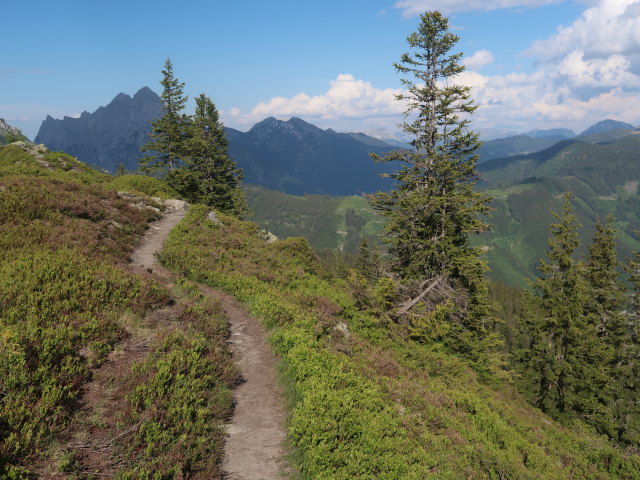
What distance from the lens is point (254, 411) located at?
8.12 metres

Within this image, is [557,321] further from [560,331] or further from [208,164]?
[208,164]

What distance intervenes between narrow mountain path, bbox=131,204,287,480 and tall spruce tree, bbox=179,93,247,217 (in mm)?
33190

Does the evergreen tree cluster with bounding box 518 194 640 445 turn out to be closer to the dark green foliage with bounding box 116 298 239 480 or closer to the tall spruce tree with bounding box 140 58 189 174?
the dark green foliage with bounding box 116 298 239 480

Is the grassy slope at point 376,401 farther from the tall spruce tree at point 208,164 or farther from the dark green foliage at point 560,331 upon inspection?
the tall spruce tree at point 208,164

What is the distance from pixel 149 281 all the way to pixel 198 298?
6.04 feet

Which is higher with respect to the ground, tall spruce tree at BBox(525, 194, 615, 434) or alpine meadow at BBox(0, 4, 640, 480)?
alpine meadow at BBox(0, 4, 640, 480)

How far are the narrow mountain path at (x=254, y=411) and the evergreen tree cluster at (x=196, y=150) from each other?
34159 mm

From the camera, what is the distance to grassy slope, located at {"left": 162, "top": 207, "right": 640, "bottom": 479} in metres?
7.17

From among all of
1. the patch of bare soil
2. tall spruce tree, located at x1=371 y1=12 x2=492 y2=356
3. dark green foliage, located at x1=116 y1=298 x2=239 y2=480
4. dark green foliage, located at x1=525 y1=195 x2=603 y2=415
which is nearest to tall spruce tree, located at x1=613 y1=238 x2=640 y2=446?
dark green foliage, located at x1=525 y1=195 x2=603 y2=415

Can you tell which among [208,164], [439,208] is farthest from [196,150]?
[439,208]

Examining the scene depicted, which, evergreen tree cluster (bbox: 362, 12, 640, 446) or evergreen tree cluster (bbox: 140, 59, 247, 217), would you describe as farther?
evergreen tree cluster (bbox: 140, 59, 247, 217)

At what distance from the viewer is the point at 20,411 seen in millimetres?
5570

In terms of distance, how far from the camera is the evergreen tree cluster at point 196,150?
44.5 m

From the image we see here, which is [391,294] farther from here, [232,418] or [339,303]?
[232,418]
